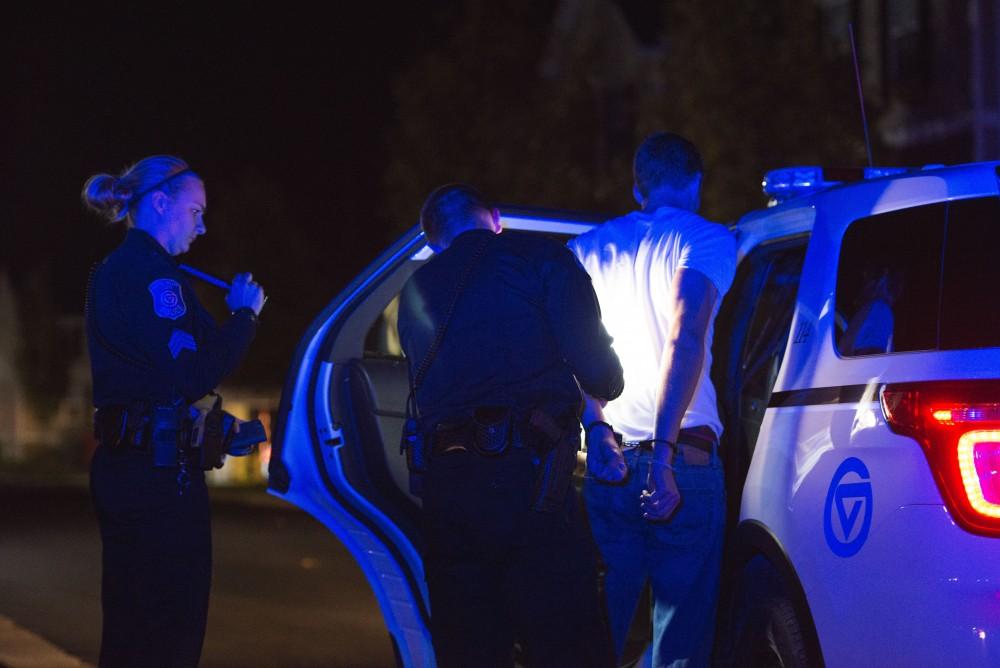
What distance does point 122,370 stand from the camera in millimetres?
4238

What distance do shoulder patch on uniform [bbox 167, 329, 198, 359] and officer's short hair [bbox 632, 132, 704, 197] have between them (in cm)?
139

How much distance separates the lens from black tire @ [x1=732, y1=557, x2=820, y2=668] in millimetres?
4043

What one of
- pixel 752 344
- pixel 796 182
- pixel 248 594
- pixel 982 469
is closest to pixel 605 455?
pixel 796 182

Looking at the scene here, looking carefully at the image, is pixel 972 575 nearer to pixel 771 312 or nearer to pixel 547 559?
pixel 547 559

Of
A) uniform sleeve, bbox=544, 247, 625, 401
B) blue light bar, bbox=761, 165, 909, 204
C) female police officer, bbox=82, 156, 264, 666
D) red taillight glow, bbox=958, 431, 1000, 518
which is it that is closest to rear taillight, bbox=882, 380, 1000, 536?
red taillight glow, bbox=958, 431, 1000, 518

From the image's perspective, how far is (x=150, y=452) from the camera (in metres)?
4.18

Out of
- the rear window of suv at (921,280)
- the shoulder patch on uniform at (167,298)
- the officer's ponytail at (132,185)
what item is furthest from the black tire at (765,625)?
the officer's ponytail at (132,185)

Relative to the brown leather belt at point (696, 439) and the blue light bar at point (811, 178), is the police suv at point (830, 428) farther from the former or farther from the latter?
the brown leather belt at point (696, 439)

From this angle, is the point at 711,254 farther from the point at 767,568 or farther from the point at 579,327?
the point at 767,568

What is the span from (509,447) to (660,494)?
0.54m

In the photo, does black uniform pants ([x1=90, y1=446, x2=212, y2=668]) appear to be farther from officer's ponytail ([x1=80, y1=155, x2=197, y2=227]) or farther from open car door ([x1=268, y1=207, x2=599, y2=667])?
open car door ([x1=268, y1=207, x2=599, y2=667])

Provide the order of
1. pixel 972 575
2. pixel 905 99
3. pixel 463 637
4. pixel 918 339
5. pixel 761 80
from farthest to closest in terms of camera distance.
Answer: pixel 905 99, pixel 761 80, pixel 463 637, pixel 918 339, pixel 972 575

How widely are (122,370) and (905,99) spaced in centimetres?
1694

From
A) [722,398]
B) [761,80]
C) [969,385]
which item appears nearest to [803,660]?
[969,385]
